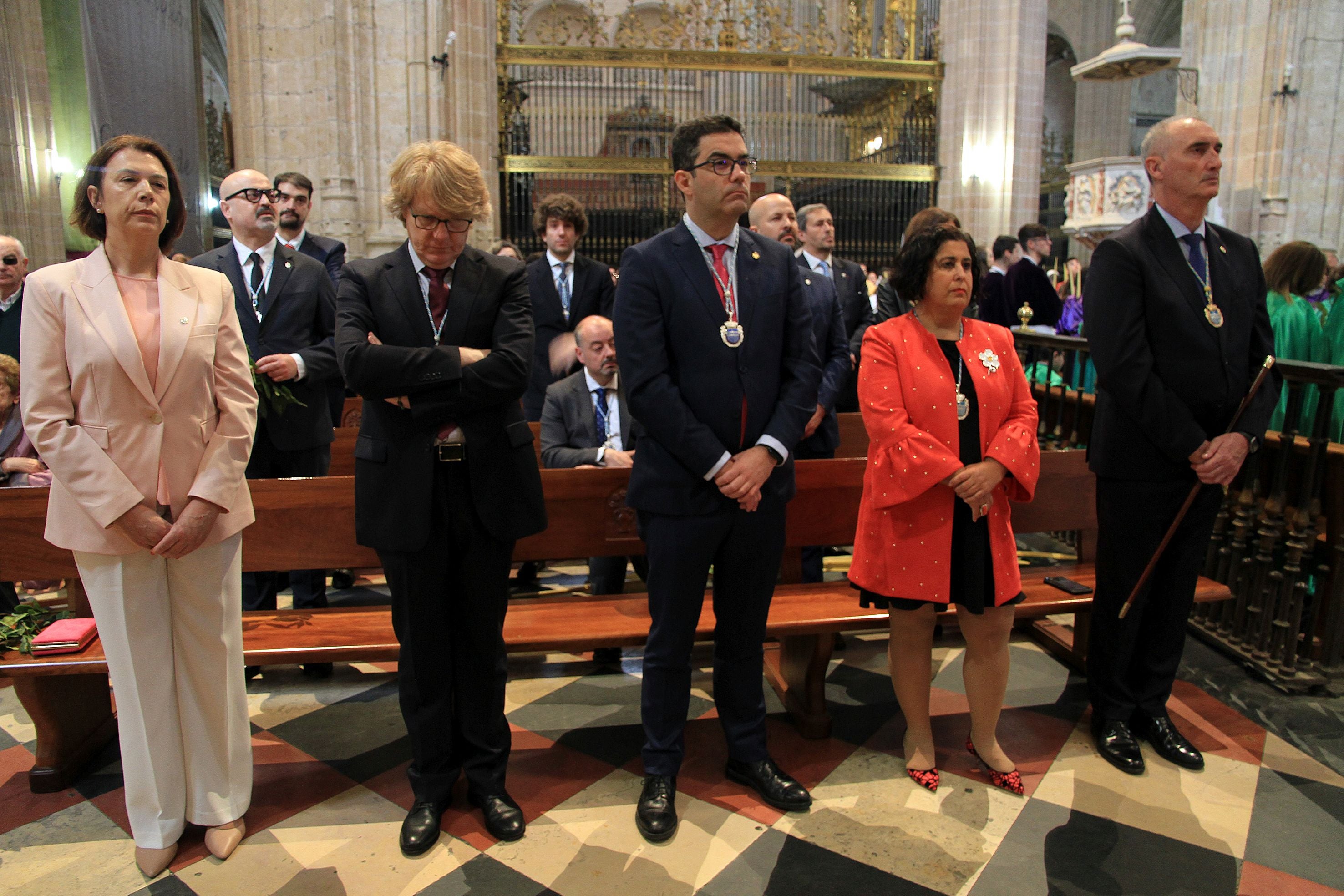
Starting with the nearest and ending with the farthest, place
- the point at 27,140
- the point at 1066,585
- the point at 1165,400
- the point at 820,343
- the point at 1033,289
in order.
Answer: the point at 1165,400, the point at 1066,585, the point at 820,343, the point at 27,140, the point at 1033,289

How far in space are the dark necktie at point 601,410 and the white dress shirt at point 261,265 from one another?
3.50 feet

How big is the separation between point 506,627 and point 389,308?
110cm

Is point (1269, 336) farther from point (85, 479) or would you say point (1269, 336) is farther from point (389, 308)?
point (85, 479)

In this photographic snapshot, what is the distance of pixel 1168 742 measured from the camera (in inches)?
107

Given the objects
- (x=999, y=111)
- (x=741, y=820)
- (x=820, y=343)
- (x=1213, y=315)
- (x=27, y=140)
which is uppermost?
(x=999, y=111)

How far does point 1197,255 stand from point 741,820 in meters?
2.05

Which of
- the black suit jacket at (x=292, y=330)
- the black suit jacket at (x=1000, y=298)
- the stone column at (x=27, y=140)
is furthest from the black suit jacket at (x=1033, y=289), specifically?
the stone column at (x=27, y=140)

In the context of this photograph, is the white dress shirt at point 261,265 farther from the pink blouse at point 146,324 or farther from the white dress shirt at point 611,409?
the pink blouse at point 146,324

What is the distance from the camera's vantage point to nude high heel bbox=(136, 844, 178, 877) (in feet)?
7.20

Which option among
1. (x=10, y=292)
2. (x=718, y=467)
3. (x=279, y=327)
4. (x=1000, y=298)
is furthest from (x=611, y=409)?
(x=1000, y=298)

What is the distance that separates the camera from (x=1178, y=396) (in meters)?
2.58

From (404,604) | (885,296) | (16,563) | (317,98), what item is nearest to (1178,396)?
(885,296)

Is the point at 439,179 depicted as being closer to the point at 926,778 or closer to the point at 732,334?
the point at 732,334

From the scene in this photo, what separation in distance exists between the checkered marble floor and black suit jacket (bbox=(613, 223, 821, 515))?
34.2 inches
